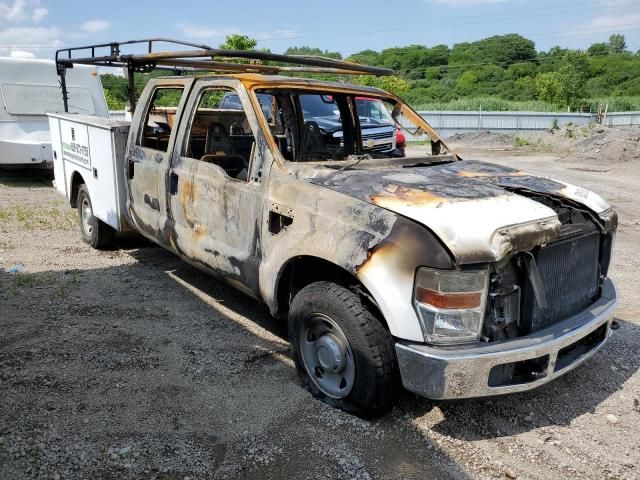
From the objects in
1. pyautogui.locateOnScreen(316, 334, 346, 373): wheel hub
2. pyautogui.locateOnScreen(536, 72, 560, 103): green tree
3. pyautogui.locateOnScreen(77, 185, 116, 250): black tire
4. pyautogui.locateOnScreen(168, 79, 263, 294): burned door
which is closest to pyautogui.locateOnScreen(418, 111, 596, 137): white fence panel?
pyautogui.locateOnScreen(536, 72, 560, 103): green tree

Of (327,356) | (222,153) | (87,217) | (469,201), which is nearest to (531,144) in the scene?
(87,217)

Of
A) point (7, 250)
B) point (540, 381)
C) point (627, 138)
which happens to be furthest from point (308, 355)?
point (627, 138)

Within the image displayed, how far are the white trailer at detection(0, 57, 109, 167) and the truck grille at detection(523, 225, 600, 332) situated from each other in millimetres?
10315

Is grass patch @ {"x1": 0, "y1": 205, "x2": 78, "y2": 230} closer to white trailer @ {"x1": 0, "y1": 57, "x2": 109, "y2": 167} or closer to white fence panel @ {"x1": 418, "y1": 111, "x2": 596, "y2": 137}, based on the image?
white trailer @ {"x1": 0, "y1": 57, "x2": 109, "y2": 167}

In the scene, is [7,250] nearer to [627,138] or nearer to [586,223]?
[586,223]

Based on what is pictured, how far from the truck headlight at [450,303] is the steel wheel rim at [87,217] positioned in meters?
4.81

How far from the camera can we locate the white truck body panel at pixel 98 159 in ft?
17.8

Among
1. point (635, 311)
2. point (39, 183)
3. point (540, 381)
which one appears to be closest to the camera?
point (540, 381)

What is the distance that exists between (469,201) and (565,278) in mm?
764

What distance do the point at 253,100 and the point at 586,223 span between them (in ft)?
7.54

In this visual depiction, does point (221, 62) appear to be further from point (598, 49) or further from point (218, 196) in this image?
point (598, 49)

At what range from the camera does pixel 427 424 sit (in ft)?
10.8

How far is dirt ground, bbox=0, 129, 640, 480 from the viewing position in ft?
9.50

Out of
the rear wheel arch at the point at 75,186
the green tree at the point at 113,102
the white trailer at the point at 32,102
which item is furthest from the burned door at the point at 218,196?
the green tree at the point at 113,102
